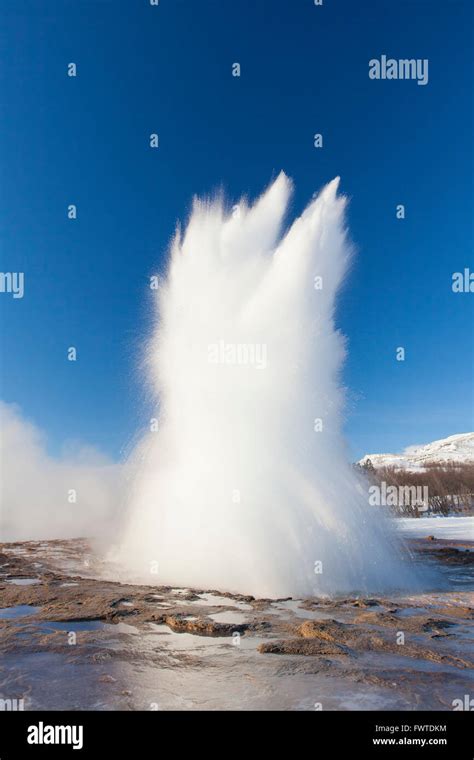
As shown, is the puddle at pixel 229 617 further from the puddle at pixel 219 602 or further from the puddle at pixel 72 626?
the puddle at pixel 72 626

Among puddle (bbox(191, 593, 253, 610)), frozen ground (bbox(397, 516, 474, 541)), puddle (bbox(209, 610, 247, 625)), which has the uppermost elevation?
puddle (bbox(209, 610, 247, 625))

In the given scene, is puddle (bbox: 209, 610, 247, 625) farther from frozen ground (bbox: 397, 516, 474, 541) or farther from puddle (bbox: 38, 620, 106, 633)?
frozen ground (bbox: 397, 516, 474, 541)

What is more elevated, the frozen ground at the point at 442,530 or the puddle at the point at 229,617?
the puddle at the point at 229,617

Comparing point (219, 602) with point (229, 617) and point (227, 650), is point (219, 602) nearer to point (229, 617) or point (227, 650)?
point (229, 617)

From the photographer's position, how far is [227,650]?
5.78 m

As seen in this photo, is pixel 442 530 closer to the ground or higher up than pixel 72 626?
closer to the ground

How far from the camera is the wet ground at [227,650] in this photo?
4.48 meters

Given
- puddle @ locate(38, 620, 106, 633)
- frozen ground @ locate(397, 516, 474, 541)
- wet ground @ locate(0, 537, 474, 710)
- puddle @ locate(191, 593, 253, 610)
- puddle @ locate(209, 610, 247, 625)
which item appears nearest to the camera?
wet ground @ locate(0, 537, 474, 710)

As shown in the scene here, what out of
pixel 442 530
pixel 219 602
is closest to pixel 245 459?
pixel 219 602

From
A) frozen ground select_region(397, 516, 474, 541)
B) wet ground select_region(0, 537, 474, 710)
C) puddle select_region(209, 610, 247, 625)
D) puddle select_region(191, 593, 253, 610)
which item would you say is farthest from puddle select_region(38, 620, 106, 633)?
frozen ground select_region(397, 516, 474, 541)

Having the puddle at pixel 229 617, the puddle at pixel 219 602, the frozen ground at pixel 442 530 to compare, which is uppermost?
the puddle at pixel 229 617

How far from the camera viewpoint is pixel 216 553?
10.6 m

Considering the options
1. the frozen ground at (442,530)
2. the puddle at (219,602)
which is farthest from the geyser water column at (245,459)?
the frozen ground at (442,530)

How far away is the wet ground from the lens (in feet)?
14.7
